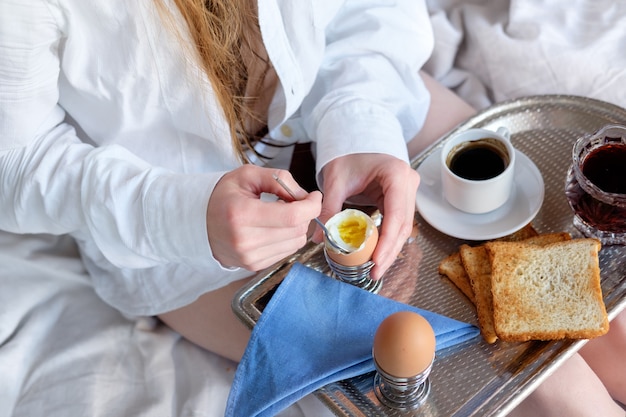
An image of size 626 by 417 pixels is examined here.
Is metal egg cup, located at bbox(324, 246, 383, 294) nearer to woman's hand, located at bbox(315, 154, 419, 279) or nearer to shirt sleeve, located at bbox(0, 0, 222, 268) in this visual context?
woman's hand, located at bbox(315, 154, 419, 279)

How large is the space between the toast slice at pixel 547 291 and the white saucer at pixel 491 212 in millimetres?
34

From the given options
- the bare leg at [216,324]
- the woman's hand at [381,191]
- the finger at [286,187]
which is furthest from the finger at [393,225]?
the bare leg at [216,324]

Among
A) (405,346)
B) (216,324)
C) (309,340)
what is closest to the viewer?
(405,346)

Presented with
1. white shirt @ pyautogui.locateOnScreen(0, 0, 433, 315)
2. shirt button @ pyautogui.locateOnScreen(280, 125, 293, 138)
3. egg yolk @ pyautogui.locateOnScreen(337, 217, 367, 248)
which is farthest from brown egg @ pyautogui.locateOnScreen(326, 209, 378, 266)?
shirt button @ pyautogui.locateOnScreen(280, 125, 293, 138)

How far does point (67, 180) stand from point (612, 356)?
0.67m

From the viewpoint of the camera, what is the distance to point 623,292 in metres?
0.77

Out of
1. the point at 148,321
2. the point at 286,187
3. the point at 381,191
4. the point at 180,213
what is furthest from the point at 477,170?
the point at 148,321

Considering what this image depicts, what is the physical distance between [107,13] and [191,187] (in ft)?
0.70

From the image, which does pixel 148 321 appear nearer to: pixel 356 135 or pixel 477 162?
pixel 356 135

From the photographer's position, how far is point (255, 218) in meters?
0.71

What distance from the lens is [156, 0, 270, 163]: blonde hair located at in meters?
0.77

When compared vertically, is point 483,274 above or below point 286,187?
below

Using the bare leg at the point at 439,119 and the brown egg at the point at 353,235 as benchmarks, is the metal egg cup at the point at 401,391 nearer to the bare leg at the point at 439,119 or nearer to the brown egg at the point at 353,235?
the brown egg at the point at 353,235

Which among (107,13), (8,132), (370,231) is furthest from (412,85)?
(8,132)
